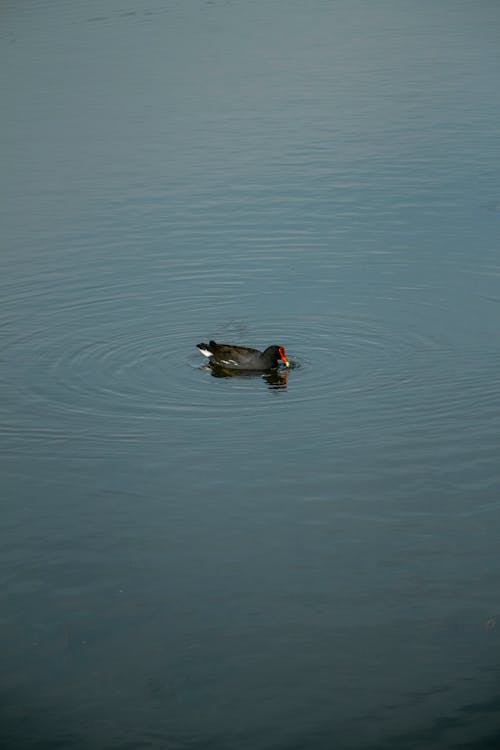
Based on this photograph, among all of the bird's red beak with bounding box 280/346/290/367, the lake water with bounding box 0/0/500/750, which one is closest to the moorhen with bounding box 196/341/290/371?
the bird's red beak with bounding box 280/346/290/367

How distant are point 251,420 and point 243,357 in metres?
1.94

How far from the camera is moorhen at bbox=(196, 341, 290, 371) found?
770 inches

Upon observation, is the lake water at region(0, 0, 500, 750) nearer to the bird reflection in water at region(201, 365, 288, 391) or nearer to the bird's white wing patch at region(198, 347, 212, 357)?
the bird reflection in water at region(201, 365, 288, 391)

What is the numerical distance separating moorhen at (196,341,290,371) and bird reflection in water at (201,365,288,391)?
7cm

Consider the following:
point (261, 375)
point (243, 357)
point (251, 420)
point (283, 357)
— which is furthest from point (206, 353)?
point (251, 420)

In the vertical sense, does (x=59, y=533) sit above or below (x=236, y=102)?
below

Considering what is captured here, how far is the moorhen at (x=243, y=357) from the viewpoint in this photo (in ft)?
64.2

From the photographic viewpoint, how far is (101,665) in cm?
1222

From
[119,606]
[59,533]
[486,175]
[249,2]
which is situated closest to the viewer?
[119,606]

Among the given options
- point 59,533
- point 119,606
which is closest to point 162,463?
point 59,533

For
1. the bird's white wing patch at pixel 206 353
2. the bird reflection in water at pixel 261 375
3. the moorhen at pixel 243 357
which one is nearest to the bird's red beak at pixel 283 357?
the moorhen at pixel 243 357

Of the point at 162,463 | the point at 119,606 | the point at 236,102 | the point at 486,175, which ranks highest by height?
the point at 236,102

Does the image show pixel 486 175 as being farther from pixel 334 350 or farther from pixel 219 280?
pixel 334 350

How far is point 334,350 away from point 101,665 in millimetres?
9153
